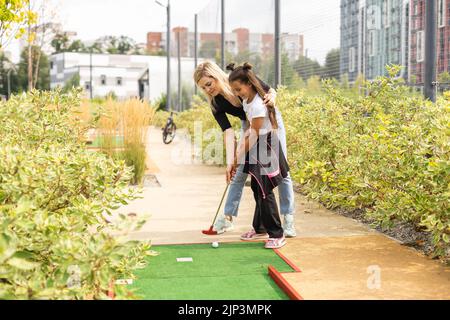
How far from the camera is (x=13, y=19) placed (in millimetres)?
6324

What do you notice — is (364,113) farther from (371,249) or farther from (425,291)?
(425,291)

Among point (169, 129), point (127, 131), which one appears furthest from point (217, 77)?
point (169, 129)

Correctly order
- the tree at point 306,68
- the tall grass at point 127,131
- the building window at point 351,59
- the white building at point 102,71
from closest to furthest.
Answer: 1. the tall grass at point 127,131
2. the building window at point 351,59
3. the tree at point 306,68
4. the white building at point 102,71

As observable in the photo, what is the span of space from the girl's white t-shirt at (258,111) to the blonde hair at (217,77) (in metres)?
0.21

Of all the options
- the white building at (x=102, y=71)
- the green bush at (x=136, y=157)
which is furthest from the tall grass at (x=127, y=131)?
the white building at (x=102, y=71)

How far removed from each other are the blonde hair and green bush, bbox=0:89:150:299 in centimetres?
148

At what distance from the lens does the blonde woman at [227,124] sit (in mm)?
4715

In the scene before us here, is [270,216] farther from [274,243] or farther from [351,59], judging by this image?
[351,59]

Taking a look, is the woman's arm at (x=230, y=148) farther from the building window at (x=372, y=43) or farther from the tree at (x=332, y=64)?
the tree at (x=332, y=64)

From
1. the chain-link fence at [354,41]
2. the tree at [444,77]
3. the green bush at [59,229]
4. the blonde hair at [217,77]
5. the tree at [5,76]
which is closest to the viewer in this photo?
the green bush at [59,229]

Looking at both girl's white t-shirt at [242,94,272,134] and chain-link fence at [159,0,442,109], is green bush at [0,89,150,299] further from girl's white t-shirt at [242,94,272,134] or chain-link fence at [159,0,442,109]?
chain-link fence at [159,0,442,109]

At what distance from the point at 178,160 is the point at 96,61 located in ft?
201

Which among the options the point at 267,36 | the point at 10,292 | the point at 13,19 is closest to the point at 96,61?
the point at 267,36

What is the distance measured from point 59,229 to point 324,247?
239 centimetres
